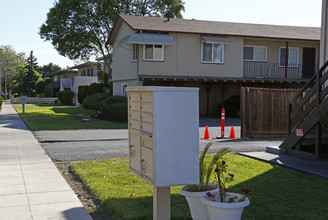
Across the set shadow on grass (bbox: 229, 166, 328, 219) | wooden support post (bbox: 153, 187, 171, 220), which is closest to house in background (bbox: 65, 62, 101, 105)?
shadow on grass (bbox: 229, 166, 328, 219)

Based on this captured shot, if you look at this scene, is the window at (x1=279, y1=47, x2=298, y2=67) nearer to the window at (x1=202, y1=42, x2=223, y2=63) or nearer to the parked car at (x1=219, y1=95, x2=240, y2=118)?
the parked car at (x1=219, y1=95, x2=240, y2=118)

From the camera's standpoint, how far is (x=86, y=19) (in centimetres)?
3594

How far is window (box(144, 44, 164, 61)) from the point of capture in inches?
1026

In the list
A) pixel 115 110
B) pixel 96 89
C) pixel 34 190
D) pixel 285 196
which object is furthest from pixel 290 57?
pixel 34 190

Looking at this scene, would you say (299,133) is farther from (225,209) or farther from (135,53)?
(135,53)

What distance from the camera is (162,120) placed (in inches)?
184

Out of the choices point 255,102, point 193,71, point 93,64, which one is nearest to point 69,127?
point 255,102

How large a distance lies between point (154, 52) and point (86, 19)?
1234cm

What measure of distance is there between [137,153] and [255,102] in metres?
11.4

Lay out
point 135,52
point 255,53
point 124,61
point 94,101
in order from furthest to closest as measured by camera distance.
A: point 124,61 < point 255,53 < point 135,52 < point 94,101

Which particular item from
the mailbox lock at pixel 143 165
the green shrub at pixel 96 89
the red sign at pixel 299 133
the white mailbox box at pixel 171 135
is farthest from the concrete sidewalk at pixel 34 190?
the green shrub at pixel 96 89

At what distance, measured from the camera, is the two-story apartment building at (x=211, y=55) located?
85.3ft

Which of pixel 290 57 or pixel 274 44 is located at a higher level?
pixel 274 44

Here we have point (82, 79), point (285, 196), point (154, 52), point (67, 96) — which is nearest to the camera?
point (285, 196)
